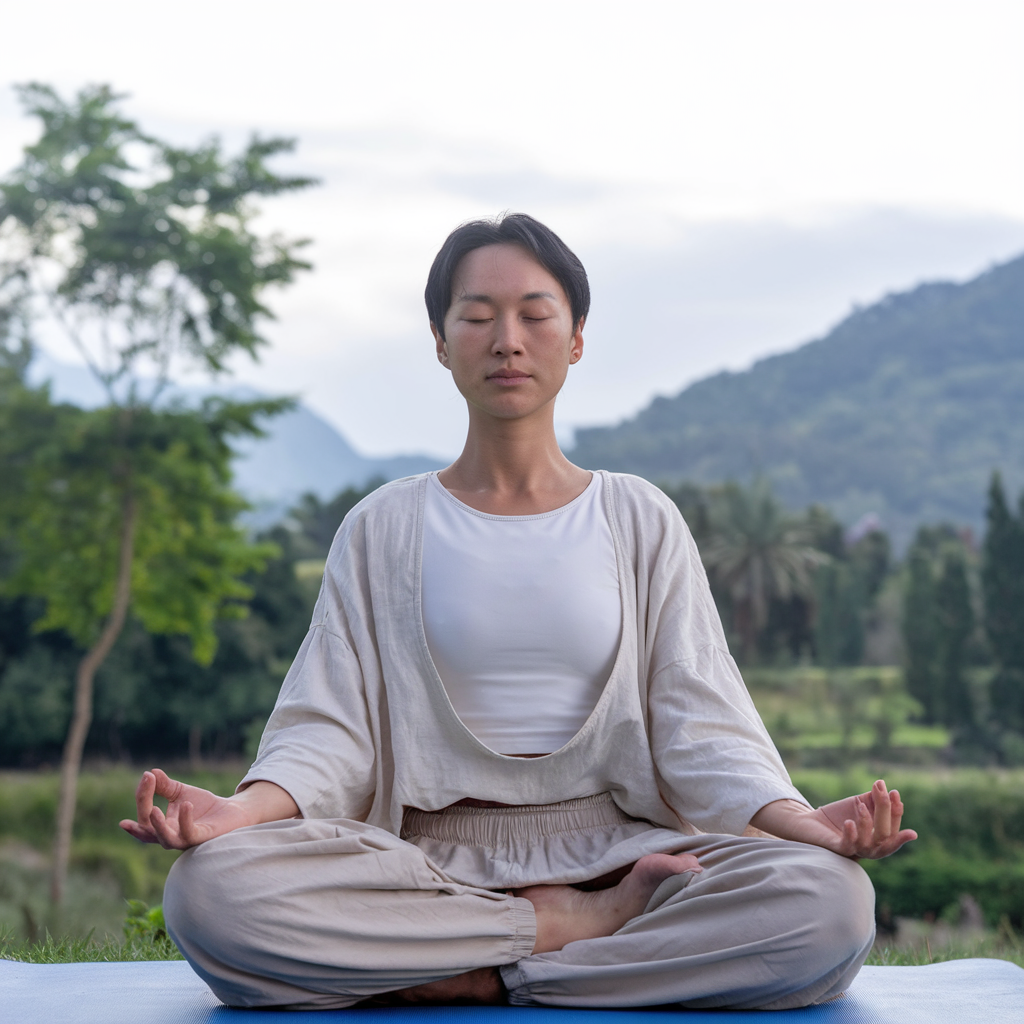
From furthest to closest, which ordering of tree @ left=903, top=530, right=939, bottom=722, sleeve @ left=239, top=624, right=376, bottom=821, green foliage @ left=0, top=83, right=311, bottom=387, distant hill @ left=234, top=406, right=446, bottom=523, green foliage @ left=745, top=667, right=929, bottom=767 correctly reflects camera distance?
1. distant hill @ left=234, top=406, right=446, bottom=523
2. tree @ left=903, top=530, right=939, bottom=722
3. green foliage @ left=745, top=667, right=929, bottom=767
4. green foliage @ left=0, top=83, right=311, bottom=387
5. sleeve @ left=239, top=624, right=376, bottom=821

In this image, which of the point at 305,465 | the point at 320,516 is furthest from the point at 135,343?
the point at 305,465

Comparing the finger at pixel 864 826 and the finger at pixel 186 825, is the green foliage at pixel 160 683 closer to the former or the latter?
the finger at pixel 186 825

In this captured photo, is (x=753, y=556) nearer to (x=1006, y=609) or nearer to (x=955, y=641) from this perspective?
(x=955, y=641)

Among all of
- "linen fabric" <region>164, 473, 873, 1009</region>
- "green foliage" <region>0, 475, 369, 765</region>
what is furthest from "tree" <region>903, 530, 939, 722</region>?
"linen fabric" <region>164, 473, 873, 1009</region>

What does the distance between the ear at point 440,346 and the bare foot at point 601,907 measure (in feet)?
3.67

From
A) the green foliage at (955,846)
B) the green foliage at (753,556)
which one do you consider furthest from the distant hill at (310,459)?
the green foliage at (955,846)

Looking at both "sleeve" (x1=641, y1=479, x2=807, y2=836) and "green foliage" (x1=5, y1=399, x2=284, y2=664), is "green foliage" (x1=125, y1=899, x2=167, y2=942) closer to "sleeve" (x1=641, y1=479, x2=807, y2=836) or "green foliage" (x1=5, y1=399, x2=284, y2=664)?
"sleeve" (x1=641, y1=479, x2=807, y2=836)

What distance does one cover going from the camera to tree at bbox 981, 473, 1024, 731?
25.2 m

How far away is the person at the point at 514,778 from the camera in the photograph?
6.72ft

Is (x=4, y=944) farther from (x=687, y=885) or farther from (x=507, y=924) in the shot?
(x=687, y=885)

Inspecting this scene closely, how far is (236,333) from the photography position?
1373cm

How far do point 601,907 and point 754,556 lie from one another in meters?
29.9

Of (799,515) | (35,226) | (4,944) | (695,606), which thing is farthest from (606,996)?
(799,515)

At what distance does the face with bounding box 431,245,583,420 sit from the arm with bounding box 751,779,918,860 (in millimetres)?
950
